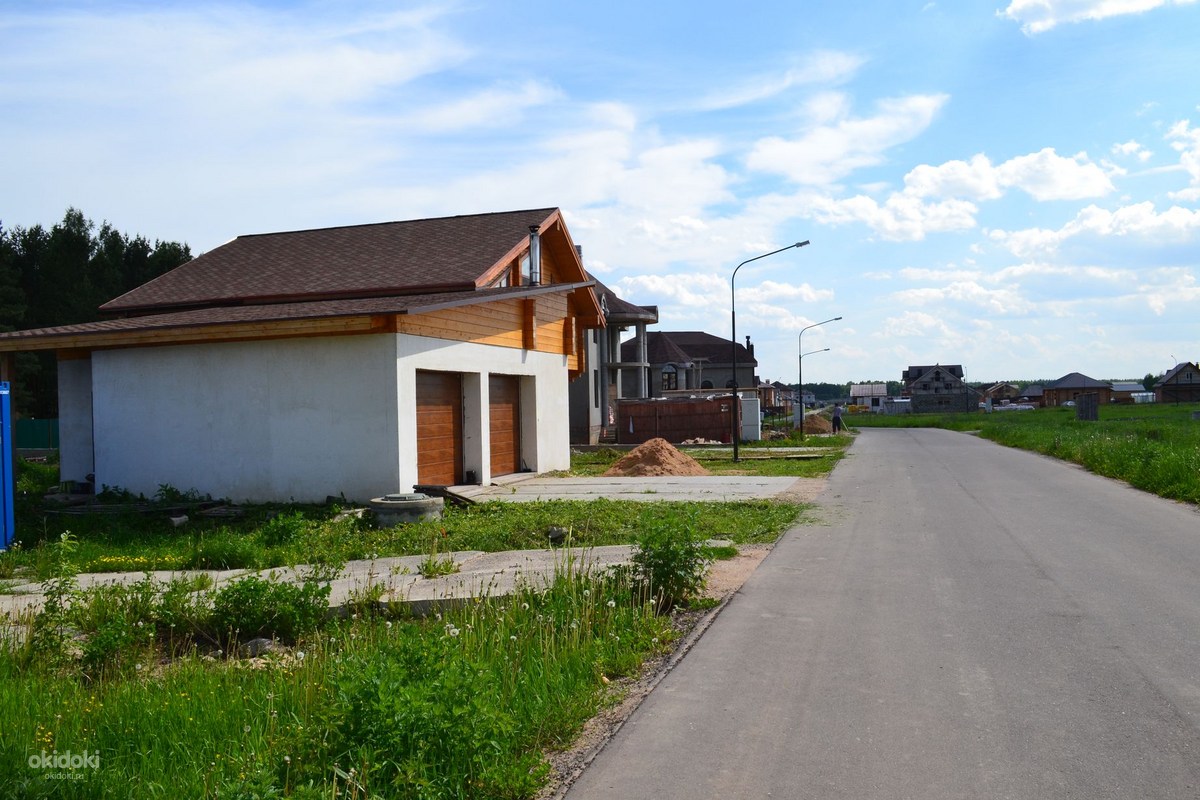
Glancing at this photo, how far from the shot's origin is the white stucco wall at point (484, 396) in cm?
1702

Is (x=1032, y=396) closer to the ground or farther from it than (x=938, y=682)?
farther from it

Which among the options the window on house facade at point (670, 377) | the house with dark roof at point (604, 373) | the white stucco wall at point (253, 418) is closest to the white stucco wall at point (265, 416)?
the white stucco wall at point (253, 418)

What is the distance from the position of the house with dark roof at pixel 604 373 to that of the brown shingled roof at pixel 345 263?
17923mm

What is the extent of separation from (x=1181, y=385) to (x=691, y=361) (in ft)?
273

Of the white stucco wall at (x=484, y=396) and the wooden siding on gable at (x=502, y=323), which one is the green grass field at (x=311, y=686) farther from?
the wooden siding on gable at (x=502, y=323)

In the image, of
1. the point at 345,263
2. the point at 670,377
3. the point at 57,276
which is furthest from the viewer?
the point at 670,377

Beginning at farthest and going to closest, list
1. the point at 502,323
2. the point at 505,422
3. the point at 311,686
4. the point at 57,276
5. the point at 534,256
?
1. the point at 57,276
2. the point at 534,256
3. the point at 505,422
4. the point at 502,323
5. the point at 311,686

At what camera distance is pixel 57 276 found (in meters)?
55.8

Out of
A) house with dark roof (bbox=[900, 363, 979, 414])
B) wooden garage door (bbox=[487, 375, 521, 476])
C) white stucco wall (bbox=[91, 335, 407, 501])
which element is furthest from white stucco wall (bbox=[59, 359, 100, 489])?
house with dark roof (bbox=[900, 363, 979, 414])

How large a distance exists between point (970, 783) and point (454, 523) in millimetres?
10577

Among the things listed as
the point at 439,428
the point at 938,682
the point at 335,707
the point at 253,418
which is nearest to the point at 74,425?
the point at 253,418

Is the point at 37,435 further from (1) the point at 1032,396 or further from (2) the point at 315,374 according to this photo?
(1) the point at 1032,396

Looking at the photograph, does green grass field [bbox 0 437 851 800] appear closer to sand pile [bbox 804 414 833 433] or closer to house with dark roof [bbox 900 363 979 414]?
sand pile [bbox 804 414 833 433]

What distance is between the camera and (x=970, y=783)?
469 cm
